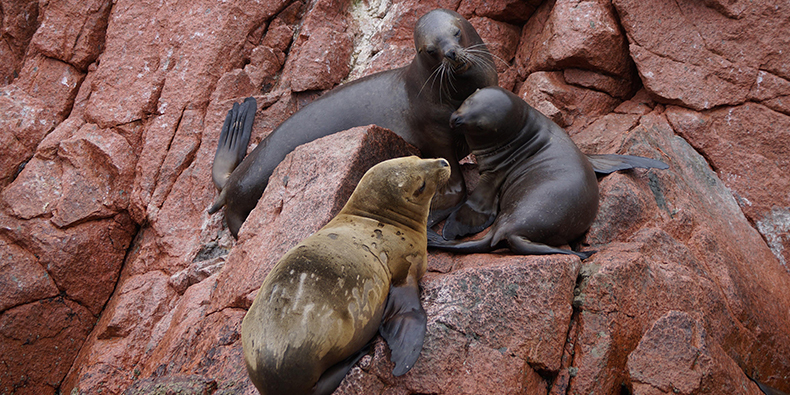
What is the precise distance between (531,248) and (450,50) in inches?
81.0

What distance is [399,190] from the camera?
12.5 feet

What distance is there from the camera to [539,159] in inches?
194

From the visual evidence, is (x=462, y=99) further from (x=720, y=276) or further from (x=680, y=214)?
(x=720, y=276)

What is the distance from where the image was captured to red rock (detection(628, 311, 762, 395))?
3115 millimetres

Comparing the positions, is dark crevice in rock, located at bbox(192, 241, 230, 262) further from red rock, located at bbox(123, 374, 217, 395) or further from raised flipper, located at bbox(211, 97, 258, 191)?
red rock, located at bbox(123, 374, 217, 395)

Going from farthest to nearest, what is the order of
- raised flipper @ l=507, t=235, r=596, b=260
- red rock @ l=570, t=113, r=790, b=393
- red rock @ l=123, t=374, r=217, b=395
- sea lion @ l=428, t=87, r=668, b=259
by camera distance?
sea lion @ l=428, t=87, r=668, b=259 < raised flipper @ l=507, t=235, r=596, b=260 < red rock @ l=570, t=113, r=790, b=393 < red rock @ l=123, t=374, r=217, b=395

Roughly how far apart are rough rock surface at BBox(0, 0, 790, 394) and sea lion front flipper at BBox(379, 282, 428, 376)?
0.10m

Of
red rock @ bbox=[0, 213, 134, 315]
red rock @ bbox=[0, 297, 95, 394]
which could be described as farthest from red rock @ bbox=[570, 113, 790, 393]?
red rock @ bbox=[0, 297, 95, 394]

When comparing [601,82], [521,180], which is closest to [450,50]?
[521,180]

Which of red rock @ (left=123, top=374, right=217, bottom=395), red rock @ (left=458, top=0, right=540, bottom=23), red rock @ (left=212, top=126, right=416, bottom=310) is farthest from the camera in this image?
red rock @ (left=458, top=0, right=540, bottom=23)

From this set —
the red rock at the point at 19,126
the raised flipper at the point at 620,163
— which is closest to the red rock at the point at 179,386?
the raised flipper at the point at 620,163

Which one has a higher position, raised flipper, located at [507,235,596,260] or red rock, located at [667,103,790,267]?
raised flipper, located at [507,235,596,260]

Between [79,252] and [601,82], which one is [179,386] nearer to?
[79,252]

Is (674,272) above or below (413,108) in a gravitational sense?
below
